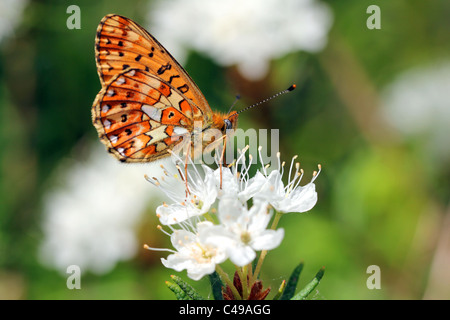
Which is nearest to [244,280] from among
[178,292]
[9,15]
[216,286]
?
[216,286]

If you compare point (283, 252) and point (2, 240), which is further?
point (2, 240)

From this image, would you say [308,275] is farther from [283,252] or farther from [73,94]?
[73,94]

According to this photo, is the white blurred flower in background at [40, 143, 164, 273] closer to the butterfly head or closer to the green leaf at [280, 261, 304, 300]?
the butterfly head

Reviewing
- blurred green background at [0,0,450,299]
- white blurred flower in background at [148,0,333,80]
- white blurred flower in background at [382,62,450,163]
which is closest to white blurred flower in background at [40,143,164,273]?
blurred green background at [0,0,450,299]

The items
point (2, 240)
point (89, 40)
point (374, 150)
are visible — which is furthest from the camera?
point (89, 40)

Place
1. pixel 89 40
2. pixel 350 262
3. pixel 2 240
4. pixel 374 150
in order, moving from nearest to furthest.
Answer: pixel 350 262, pixel 374 150, pixel 2 240, pixel 89 40

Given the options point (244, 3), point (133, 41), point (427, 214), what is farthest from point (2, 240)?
point (427, 214)

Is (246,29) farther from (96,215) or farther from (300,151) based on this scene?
(96,215)

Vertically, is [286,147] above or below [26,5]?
below
